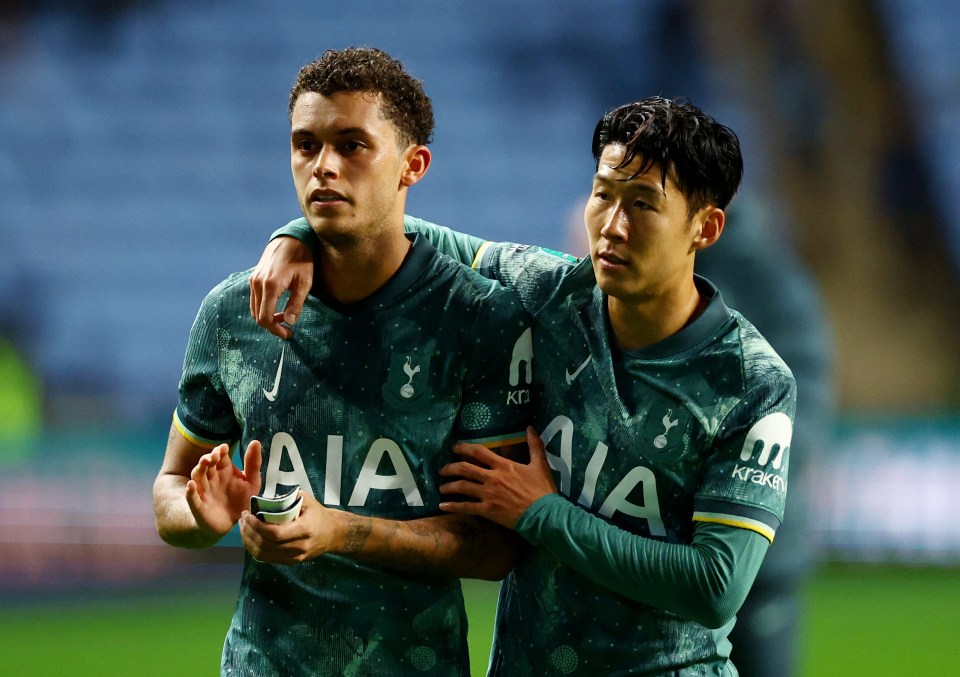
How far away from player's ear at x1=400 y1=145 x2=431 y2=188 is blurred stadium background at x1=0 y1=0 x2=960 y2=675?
583 cm

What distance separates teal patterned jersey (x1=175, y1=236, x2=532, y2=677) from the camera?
2.04 m

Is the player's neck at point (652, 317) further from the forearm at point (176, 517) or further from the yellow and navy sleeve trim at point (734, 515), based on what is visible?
the forearm at point (176, 517)

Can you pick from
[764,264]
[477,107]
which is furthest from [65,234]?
[764,264]

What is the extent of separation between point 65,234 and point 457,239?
7359 millimetres

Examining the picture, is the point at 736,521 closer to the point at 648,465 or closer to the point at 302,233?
the point at 648,465

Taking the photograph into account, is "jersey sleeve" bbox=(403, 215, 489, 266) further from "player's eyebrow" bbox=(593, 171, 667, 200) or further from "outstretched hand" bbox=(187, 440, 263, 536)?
"outstretched hand" bbox=(187, 440, 263, 536)

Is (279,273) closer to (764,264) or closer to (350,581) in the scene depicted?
(350,581)

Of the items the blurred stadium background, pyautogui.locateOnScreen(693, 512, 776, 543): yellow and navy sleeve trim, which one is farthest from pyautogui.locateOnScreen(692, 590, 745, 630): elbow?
the blurred stadium background

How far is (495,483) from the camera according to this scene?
2.04 metres

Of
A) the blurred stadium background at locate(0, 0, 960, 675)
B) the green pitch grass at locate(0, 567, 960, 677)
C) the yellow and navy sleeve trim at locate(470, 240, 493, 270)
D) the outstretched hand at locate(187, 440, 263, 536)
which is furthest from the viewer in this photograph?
the blurred stadium background at locate(0, 0, 960, 675)

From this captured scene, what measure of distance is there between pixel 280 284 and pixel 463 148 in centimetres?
764

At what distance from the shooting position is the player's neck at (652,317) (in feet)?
6.84

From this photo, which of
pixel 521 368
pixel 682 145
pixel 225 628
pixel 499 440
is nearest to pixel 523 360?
pixel 521 368

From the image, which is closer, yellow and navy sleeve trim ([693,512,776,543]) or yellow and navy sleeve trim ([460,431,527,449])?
yellow and navy sleeve trim ([693,512,776,543])
